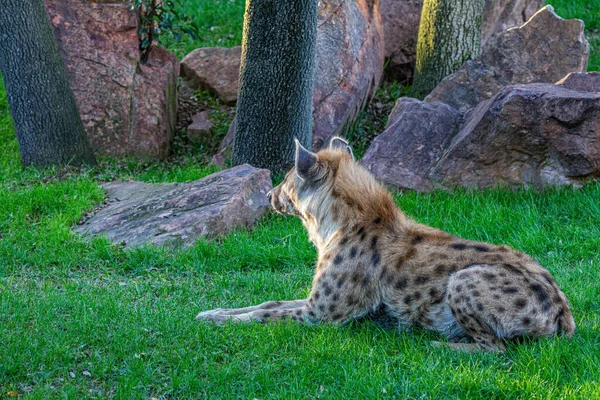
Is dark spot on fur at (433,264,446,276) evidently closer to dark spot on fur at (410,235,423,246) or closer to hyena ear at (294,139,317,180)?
dark spot on fur at (410,235,423,246)

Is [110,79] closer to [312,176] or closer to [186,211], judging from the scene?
[186,211]

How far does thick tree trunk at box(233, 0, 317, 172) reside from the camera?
9.39 meters

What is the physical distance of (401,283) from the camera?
18.4ft

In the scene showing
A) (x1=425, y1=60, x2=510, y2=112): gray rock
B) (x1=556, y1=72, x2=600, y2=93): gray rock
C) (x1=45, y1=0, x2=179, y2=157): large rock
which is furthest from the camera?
(x1=45, y1=0, x2=179, y2=157): large rock

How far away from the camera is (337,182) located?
6086 millimetres

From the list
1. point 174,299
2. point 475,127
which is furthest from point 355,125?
point 174,299

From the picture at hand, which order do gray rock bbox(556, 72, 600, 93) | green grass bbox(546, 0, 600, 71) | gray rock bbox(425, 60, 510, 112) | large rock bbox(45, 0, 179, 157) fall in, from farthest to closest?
green grass bbox(546, 0, 600, 71)
large rock bbox(45, 0, 179, 157)
gray rock bbox(425, 60, 510, 112)
gray rock bbox(556, 72, 600, 93)

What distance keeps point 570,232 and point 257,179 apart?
A: 3282 mm

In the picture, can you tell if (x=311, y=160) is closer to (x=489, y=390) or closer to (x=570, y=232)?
(x=489, y=390)

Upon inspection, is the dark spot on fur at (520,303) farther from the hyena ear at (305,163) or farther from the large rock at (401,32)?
the large rock at (401,32)

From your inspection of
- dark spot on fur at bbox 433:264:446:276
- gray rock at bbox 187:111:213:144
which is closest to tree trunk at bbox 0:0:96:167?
gray rock at bbox 187:111:213:144

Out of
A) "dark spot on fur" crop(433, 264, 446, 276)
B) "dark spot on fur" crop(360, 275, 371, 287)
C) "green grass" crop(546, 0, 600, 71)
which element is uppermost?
"green grass" crop(546, 0, 600, 71)

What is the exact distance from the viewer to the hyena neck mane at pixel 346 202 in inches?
236

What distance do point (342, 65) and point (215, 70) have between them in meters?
2.64
